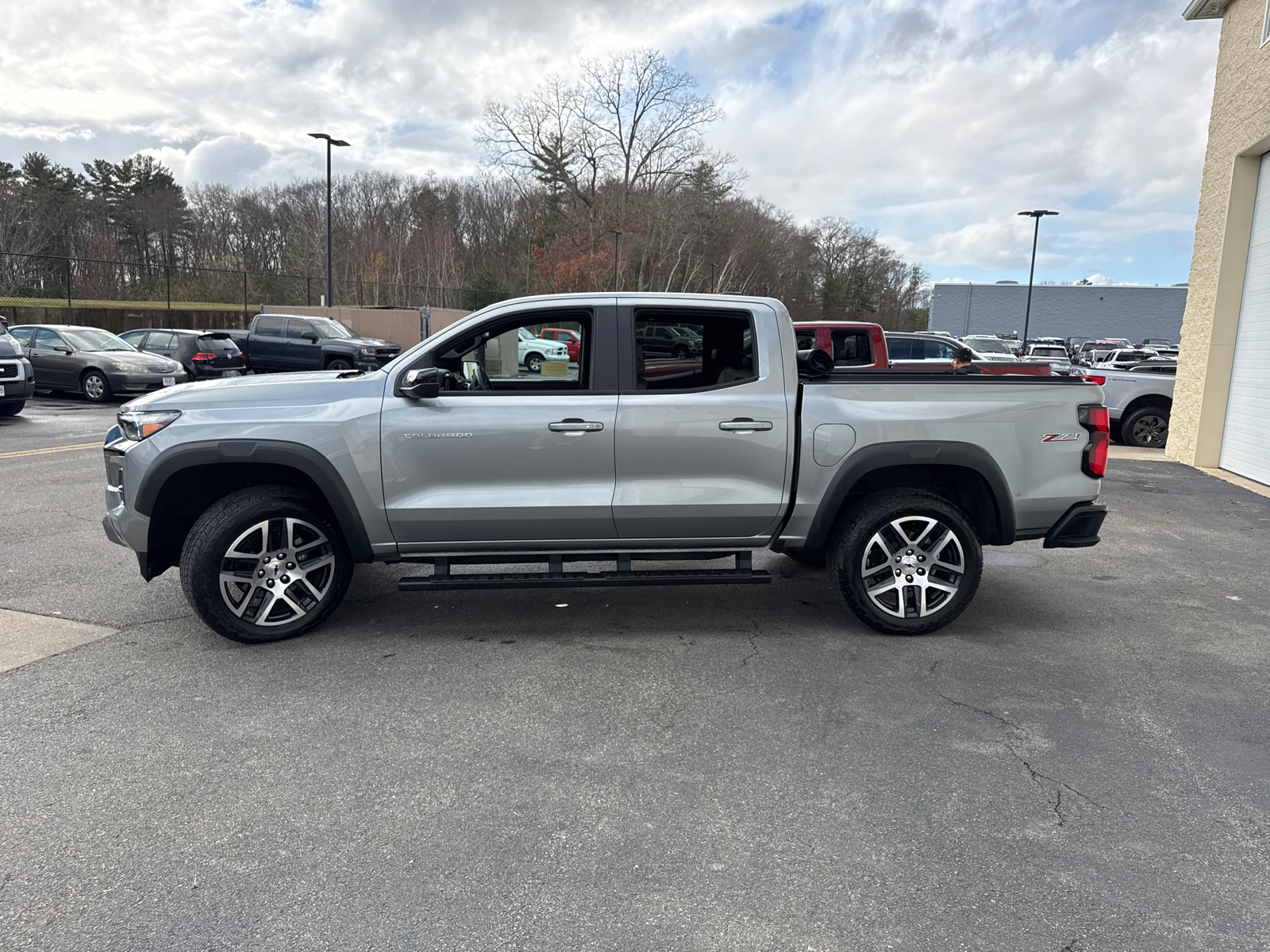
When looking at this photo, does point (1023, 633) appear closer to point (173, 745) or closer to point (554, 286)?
point (173, 745)

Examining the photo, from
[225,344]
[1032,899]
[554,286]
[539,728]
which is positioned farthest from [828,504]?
[554,286]

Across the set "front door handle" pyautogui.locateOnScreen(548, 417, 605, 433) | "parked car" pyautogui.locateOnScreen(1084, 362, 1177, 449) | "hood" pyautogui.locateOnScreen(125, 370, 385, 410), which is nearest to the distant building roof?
"parked car" pyautogui.locateOnScreen(1084, 362, 1177, 449)

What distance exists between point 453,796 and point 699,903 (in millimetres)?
1055

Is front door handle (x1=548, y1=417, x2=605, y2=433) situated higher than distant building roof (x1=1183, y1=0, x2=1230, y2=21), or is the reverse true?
distant building roof (x1=1183, y1=0, x2=1230, y2=21)

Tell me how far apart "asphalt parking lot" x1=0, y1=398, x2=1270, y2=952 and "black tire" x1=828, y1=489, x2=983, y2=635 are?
211 millimetres

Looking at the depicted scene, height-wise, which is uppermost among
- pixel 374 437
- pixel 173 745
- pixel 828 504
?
pixel 374 437

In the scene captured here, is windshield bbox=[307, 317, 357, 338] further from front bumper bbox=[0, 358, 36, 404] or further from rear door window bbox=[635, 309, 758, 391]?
rear door window bbox=[635, 309, 758, 391]

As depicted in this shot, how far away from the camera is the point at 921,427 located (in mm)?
4867

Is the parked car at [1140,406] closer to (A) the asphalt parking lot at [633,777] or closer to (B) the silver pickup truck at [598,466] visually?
(A) the asphalt parking lot at [633,777]

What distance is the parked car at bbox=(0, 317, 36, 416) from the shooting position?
14016 millimetres

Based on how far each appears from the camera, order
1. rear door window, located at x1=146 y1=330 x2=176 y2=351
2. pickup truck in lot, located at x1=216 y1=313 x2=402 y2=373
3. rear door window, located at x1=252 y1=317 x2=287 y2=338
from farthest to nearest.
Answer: rear door window, located at x1=252 y1=317 x2=287 y2=338
pickup truck in lot, located at x1=216 y1=313 x2=402 y2=373
rear door window, located at x1=146 y1=330 x2=176 y2=351

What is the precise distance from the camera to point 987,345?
33.0 m

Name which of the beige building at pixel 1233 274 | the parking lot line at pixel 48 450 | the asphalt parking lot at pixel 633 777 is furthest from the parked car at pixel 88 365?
the beige building at pixel 1233 274

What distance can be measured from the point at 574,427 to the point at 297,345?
2159 cm
